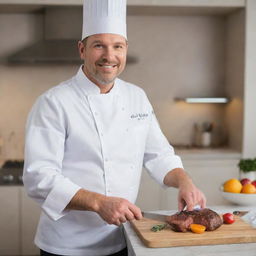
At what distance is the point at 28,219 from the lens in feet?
10.7

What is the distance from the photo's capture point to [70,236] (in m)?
1.70

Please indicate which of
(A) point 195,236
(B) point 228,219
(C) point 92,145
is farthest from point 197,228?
(C) point 92,145

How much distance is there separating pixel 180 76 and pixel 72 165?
2477 millimetres

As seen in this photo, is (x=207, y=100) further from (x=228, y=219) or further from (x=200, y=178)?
(x=228, y=219)

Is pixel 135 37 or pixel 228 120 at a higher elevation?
pixel 135 37

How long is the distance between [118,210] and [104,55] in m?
0.55

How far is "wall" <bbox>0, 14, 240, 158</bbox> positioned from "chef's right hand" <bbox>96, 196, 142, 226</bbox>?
2546 millimetres

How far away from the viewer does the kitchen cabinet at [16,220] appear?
128 inches

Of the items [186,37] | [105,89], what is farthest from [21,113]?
[105,89]

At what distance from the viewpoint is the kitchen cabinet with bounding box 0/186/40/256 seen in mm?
3244

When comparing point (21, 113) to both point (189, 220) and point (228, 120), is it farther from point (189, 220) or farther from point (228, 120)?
point (189, 220)

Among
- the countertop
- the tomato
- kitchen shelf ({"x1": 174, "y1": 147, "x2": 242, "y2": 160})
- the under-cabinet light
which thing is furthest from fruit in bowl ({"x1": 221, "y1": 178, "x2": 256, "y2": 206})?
the under-cabinet light

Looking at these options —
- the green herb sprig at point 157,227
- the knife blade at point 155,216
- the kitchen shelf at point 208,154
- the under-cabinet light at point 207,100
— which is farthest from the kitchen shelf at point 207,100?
the green herb sprig at point 157,227

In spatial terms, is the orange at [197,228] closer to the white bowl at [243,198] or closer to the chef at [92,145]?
the chef at [92,145]
